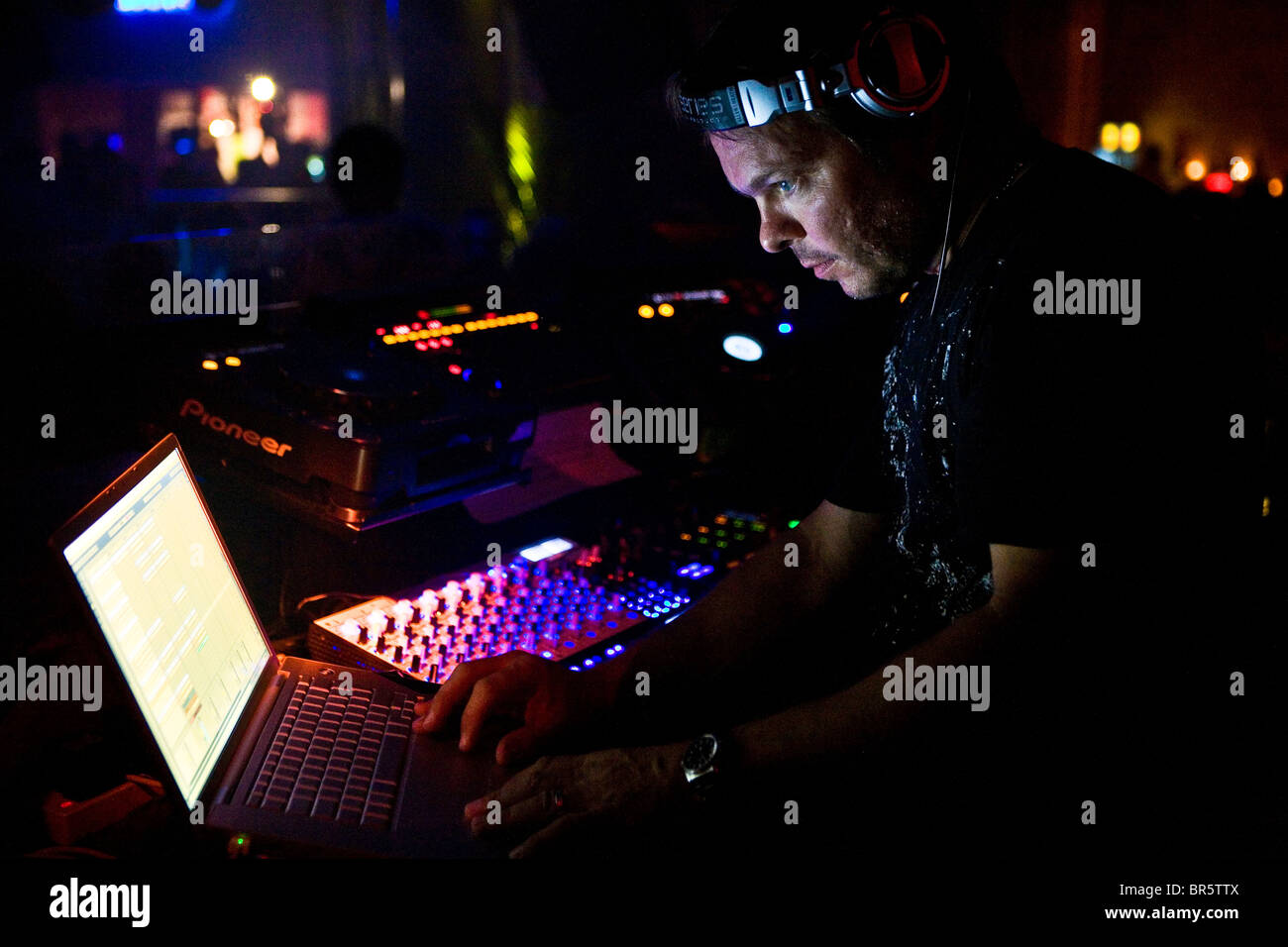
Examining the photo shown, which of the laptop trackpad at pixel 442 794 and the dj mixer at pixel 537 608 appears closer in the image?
the laptop trackpad at pixel 442 794

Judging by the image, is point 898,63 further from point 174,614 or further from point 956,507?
point 174,614

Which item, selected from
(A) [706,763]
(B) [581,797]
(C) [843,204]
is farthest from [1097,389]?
(B) [581,797]

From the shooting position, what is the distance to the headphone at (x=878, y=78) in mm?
972

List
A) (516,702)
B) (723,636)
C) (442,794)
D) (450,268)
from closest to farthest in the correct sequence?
(442,794)
(516,702)
(723,636)
(450,268)

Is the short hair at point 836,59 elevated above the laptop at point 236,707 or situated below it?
above

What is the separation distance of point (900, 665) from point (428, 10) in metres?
2.63

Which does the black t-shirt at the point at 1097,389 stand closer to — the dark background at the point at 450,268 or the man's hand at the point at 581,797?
the dark background at the point at 450,268

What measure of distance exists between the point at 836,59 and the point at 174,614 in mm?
825

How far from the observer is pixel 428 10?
2896mm

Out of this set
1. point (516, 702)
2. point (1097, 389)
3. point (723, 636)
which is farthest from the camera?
point (723, 636)

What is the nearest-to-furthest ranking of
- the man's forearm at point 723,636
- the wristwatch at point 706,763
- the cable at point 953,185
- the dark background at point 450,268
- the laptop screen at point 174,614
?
1. the laptop screen at point 174,614
2. the wristwatch at point 706,763
3. the cable at point 953,185
4. the man's forearm at point 723,636
5. the dark background at point 450,268

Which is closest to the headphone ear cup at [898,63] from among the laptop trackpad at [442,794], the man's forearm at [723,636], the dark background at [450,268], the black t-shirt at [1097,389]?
the black t-shirt at [1097,389]

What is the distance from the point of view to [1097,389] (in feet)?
2.75

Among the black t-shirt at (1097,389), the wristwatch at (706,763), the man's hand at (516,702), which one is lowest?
the wristwatch at (706,763)
